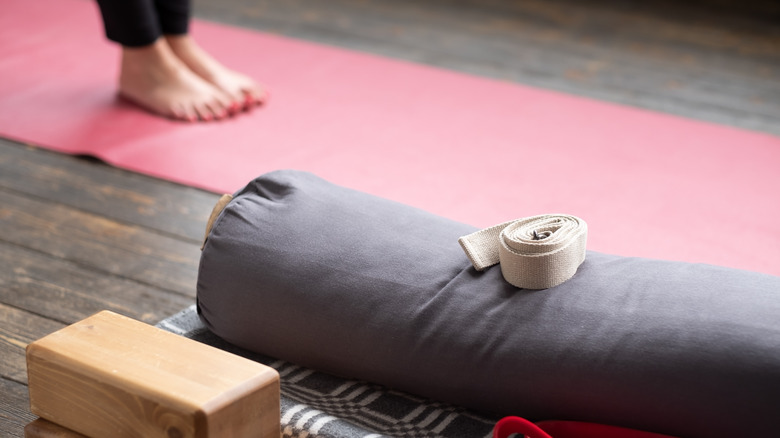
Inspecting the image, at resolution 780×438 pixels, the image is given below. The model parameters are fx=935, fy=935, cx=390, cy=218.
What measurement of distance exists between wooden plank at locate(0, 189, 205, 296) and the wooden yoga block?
486mm

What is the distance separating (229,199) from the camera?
1.19m

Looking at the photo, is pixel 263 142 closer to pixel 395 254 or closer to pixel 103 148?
pixel 103 148

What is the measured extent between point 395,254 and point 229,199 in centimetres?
24

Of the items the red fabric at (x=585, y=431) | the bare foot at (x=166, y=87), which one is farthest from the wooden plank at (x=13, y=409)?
the bare foot at (x=166, y=87)

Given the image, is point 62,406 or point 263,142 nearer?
point 62,406

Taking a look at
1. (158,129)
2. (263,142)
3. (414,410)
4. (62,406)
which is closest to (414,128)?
(263,142)

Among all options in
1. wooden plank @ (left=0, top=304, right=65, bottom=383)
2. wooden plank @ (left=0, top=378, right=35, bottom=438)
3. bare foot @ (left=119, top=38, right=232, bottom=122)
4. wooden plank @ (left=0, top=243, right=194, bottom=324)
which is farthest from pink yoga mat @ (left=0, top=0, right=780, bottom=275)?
wooden plank @ (left=0, top=378, right=35, bottom=438)

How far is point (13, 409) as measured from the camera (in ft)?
3.76

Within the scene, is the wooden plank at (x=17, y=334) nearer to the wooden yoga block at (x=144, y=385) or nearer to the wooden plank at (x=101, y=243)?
the wooden plank at (x=101, y=243)

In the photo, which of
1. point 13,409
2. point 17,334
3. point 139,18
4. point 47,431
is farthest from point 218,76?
point 47,431

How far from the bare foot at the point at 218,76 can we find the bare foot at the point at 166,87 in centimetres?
3

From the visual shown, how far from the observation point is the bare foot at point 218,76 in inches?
89.4

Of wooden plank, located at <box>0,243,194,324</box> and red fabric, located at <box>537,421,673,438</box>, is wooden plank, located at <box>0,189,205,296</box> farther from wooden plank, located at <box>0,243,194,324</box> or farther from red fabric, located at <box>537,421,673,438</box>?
red fabric, located at <box>537,421,673,438</box>

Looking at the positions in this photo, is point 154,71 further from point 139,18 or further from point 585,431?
point 585,431
